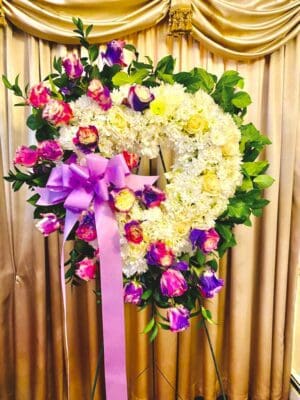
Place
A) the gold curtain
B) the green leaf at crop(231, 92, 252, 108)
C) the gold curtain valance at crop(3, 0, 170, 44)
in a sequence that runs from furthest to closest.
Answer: the gold curtain < the gold curtain valance at crop(3, 0, 170, 44) < the green leaf at crop(231, 92, 252, 108)

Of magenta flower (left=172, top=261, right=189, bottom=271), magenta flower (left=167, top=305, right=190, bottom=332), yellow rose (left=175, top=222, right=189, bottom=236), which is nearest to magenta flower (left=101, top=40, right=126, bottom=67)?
yellow rose (left=175, top=222, right=189, bottom=236)

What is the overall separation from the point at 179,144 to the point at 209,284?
0.38m

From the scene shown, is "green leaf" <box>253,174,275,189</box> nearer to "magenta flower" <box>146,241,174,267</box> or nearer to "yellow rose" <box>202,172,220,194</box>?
"yellow rose" <box>202,172,220,194</box>

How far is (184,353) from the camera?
1587 mm

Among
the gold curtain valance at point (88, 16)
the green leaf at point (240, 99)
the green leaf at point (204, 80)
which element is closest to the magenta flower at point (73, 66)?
the green leaf at point (204, 80)

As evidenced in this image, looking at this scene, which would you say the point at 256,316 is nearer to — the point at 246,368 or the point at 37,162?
the point at 246,368

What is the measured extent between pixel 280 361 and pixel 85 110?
1.44 metres

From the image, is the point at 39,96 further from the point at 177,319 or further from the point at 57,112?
the point at 177,319

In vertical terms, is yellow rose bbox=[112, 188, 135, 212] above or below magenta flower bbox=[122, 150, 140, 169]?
below

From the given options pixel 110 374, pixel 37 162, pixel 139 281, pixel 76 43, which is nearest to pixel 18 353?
pixel 110 374

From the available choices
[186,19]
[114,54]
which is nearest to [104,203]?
[114,54]

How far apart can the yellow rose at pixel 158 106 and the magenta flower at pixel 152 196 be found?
19 centimetres

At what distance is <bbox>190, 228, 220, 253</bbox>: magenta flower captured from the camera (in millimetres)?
906

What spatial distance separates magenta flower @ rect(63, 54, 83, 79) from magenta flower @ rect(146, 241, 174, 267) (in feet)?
1.54
